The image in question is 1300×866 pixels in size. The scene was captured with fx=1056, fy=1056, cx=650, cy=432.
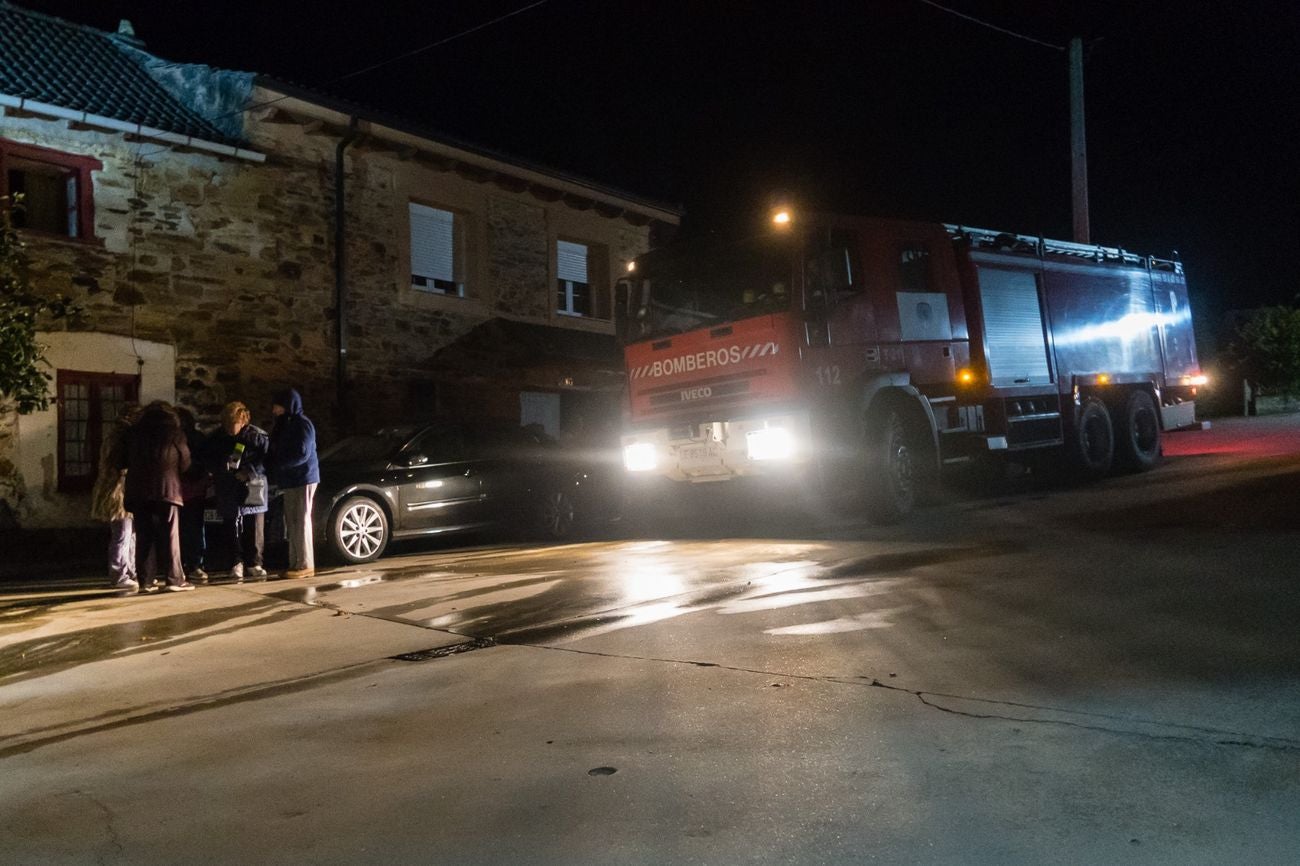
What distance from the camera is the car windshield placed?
11.8m

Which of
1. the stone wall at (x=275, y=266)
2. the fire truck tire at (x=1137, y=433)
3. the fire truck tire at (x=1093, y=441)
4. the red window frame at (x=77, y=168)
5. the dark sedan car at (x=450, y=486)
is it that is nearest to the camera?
the dark sedan car at (x=450, y=486)

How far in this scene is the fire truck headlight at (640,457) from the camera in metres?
11.5

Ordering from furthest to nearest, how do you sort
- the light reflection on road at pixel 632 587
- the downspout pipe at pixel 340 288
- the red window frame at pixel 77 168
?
A: the downspout pipe at pixel 340 288
the red window frame at pixel 77 168
the light reflection on road at pixel 632 587

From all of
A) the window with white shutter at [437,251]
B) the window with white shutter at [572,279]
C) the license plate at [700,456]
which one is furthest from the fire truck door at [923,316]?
the window with white shutter at [572,279]

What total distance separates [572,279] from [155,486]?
41.6 feet

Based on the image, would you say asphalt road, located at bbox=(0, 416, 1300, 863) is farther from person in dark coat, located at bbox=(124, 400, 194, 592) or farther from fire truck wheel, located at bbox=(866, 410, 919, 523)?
fire truck wheel, located at bbox=(866, 410, 919, 523)

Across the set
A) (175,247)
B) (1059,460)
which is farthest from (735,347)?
(175,247)

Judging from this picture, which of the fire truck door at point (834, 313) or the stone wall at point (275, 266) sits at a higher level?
the stone wall at point (275, 266)

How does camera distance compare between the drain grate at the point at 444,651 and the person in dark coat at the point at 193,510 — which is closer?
the drain grate at the point at 444,651

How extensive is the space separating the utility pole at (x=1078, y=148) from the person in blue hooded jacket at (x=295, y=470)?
16.9 metres

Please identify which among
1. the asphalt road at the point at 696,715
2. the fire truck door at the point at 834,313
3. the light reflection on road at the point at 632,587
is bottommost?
the asphalt road at the point at 696,715

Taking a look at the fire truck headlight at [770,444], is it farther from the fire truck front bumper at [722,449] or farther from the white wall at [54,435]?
the white wall at [54,435]

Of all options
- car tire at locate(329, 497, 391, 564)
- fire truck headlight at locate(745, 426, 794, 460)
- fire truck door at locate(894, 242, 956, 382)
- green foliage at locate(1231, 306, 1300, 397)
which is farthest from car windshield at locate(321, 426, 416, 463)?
green foliage at locate(1231, 306, 1300, 397)

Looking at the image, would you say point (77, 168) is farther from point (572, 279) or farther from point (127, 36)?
point (572, 279)
